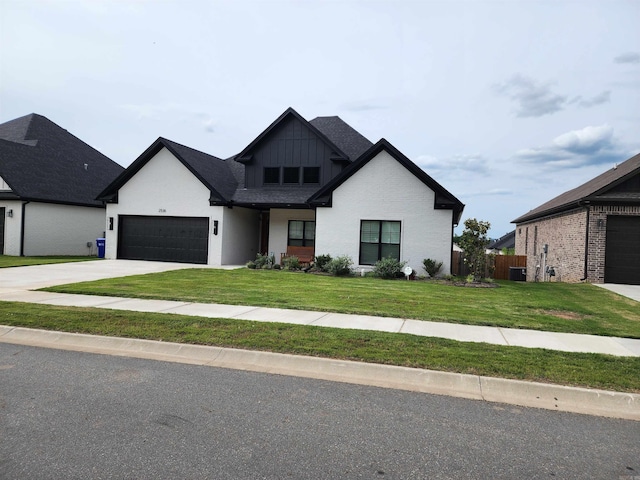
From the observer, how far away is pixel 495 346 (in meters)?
7.21

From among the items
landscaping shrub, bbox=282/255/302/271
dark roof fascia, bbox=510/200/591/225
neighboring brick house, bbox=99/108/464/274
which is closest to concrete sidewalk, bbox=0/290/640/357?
landscaping shrub, bbox=282/255/302/271

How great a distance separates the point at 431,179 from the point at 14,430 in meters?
17.1

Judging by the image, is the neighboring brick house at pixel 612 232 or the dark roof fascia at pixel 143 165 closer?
the neighboring brick house at pixel 612 232

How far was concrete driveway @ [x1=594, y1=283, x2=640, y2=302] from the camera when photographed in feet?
47.1

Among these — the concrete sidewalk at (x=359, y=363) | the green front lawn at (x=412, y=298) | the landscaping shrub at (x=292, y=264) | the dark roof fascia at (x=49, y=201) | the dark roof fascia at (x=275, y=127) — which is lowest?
the concrete sidewalk at (x=359, y=363)

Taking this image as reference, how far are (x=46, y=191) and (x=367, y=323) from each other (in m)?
23.6

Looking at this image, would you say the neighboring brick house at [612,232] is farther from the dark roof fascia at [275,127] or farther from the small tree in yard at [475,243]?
the dark roof fascia at [275,127]

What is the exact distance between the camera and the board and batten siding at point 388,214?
1916 centimetres

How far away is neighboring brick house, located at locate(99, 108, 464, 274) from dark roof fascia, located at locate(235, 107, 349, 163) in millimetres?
53

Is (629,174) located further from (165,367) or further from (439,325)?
(165,367)

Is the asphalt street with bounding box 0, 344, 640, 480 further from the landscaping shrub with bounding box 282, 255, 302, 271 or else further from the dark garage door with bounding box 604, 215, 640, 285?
the dark garage door with bounding box 604, 215, 640, 285

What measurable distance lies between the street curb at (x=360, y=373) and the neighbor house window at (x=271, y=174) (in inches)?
666

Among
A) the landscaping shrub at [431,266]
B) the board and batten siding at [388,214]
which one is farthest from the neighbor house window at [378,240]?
the landscaping shrub at [431,266]

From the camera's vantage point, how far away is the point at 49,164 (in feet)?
91.9
